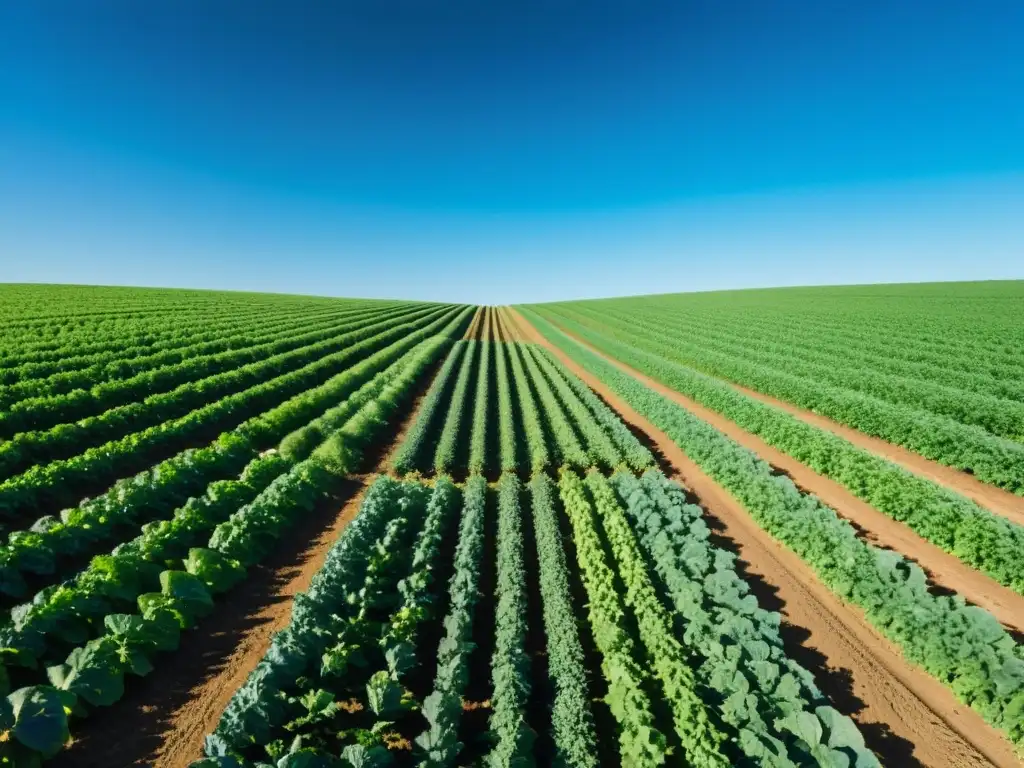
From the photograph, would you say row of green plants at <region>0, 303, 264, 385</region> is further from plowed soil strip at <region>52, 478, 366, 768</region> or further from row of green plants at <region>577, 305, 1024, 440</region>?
row of green plants at <region>577, 305, 1024, 440</region>

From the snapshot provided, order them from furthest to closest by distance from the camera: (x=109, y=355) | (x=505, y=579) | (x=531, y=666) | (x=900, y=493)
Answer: (x=109, y=355)
(x=900, y=493)
(x=505, y=579)
(x=531, y=666)

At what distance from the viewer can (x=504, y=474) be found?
17.1 m

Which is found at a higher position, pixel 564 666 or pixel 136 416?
pixel 136 416

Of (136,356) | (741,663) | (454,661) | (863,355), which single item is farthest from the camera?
(863,355)

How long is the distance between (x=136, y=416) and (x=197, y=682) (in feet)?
45.8

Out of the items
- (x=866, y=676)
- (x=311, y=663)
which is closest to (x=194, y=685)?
(x=311, y=663)

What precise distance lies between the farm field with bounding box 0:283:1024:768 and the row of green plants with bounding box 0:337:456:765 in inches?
2.0

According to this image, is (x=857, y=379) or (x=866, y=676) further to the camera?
(x=857, y=379)

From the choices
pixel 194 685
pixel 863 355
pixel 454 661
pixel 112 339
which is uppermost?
pixel 112 339

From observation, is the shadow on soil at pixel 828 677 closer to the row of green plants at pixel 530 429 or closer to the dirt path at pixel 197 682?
the row of green plants at pixel 530 429

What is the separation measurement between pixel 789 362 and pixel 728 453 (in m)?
16.7

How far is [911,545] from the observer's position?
1300cm

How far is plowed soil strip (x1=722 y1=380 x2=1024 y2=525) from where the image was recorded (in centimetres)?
1412

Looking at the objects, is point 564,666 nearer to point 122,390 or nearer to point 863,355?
point 122,390
